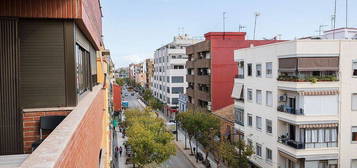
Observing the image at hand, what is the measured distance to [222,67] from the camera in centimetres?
4662

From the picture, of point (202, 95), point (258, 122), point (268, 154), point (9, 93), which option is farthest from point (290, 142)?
point (202, 95)

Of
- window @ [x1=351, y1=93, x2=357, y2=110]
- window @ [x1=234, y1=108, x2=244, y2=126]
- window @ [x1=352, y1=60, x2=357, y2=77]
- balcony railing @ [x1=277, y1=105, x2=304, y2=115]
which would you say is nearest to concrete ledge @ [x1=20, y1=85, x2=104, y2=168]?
balcony railing @ [x1=277, y1=105, x2=304, y2=115]

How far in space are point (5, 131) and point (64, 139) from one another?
3.10 meters

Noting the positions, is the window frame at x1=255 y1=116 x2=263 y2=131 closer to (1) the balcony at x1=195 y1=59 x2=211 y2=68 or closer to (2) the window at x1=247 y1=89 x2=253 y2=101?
(2) the window at x1=247 y1=89 x2=253 y2=101

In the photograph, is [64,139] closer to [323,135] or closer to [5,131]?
[5,131]

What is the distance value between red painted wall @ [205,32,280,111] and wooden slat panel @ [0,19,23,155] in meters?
41.3

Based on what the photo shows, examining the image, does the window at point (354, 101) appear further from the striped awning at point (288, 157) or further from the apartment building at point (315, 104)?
the striped awning at point (288, 157)

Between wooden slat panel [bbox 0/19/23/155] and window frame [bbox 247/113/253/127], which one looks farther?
window frame [bbox 247/113/253/127]

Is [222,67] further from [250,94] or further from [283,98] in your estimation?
[283,98]

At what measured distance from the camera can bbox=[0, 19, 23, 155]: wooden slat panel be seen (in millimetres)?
5797

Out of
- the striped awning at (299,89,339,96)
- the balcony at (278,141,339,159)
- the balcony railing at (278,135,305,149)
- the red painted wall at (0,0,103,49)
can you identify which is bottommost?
the balcony at (278,141,339,159)

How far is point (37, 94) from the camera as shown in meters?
6.33

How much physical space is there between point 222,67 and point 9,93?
137 ft

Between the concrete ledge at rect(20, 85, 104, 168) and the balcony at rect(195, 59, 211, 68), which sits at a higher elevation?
the balcony at rect(195, 59, 211, 68)
